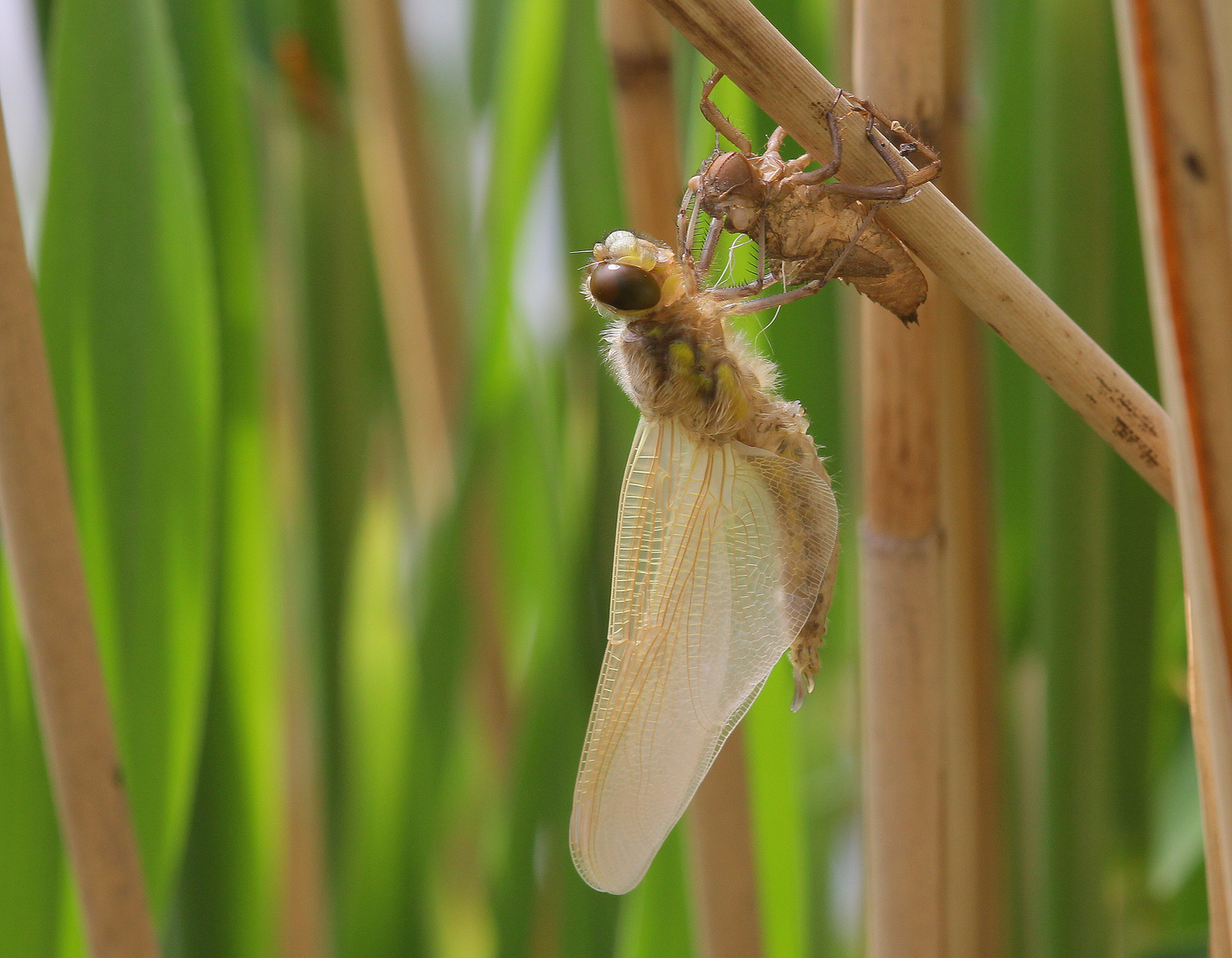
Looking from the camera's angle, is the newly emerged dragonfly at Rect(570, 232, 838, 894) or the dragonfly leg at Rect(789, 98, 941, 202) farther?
the newly emerged dragonfly at Rect(570, 232, 838, 894)

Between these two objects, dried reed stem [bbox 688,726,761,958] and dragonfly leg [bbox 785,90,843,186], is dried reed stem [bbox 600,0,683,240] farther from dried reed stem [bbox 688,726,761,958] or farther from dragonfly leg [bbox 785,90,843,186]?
dried reed stem [bbox 688,726,761,958]

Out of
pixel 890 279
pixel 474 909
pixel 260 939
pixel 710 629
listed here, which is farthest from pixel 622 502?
pixel 474 909

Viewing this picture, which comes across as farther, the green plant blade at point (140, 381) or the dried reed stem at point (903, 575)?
the green plant blade at point (140, 381)

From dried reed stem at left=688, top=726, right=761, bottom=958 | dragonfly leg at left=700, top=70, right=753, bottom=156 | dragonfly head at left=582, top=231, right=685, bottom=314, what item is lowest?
dried reed stem at left=688, top=726, right=761, bottom=958

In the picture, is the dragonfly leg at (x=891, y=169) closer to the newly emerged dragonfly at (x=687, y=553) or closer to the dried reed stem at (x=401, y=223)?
the newly emerged dragonfly at (x=687, y=553)

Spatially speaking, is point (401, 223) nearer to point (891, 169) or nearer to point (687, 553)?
point (687, 553)

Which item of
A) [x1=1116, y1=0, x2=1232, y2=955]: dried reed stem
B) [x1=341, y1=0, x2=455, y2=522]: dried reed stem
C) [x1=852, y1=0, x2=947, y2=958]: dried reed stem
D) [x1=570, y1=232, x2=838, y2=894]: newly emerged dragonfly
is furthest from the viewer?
[x1=341, y1=0, x2=455, y2=522]: dried reed stem

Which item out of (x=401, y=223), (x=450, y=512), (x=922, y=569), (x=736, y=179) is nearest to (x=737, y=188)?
(x=736, y=179)

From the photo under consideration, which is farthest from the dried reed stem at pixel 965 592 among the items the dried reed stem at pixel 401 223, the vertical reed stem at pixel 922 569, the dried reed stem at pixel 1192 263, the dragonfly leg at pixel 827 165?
the dried reed stem at pixel 401 223

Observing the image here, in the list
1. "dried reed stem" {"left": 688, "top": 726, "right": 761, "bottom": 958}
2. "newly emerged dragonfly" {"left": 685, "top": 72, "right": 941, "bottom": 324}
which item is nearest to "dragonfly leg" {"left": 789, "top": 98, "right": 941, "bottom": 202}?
"newly emerged dragonfly" {"left": 685, "top": 72, "right": 941, "bottom": 324}
